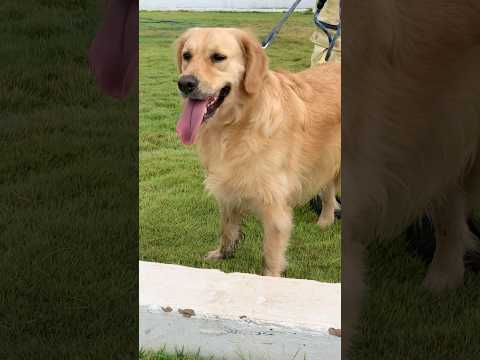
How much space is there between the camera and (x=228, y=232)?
2.94 meters

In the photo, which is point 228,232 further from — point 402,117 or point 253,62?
point 402,117

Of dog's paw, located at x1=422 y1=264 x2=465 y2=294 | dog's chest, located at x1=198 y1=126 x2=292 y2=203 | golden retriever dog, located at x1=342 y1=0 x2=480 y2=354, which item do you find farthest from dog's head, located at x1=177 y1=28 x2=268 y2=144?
dog's paw, located at x1=422 y1=264 x2=465 y2=294

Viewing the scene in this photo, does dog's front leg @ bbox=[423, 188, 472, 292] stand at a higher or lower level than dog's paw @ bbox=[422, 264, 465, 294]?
higher

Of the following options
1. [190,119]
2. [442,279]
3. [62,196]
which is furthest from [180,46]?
[62,196]

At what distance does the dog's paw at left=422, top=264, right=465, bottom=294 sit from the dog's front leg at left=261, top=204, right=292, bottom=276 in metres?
0.58

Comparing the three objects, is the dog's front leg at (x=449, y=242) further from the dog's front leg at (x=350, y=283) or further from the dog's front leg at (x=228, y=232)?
the dog's front leg at (x=228, y=232)

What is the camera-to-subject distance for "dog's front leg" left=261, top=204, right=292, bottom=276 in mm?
2891

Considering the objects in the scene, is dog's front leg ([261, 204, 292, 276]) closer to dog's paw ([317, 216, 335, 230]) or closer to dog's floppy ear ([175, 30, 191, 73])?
dog's paw ([317, 216, 335, 230])

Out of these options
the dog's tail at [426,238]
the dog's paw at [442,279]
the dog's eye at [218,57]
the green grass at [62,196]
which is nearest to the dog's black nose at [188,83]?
the dog's eye at [218,57]

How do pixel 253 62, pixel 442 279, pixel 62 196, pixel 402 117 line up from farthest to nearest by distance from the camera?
pixel 62 196, pixel 442 279, pixel 253 62, pixel 402 117

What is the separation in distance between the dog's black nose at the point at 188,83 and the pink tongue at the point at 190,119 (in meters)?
0.06

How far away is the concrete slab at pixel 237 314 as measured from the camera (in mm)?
2723

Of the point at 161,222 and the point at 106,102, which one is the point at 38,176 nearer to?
the point at 106,102

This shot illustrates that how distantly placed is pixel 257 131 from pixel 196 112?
9.3 inches
